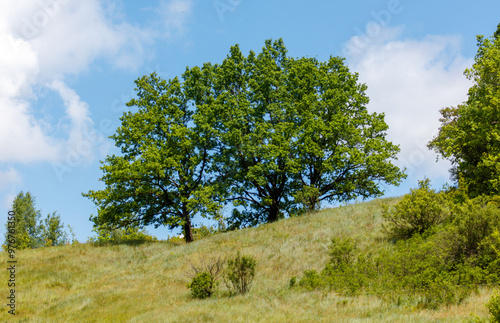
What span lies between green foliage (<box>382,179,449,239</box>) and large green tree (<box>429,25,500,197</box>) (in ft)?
11.0

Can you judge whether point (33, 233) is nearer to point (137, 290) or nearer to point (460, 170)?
point (137, 290)

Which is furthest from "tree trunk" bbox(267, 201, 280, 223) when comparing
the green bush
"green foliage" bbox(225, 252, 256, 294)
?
the green bush

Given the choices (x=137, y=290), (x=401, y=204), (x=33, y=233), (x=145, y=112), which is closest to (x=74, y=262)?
(x=137, y=290)

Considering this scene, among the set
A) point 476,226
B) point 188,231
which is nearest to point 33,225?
point 188,231

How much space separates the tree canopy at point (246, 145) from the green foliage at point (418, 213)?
31.2 ft

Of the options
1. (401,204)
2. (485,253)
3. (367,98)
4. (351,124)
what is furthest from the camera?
(367,98)

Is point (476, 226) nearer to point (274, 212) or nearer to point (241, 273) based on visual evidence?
point (241, 273)

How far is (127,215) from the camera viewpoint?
27.3 m

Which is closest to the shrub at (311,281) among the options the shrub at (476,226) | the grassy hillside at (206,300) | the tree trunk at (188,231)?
the grassy hillside at (206,300)

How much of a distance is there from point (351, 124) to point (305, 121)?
12.1 feet

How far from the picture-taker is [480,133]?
858 inches

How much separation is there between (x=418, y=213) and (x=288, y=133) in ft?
44.7

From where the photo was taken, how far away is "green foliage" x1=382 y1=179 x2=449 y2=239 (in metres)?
17.3

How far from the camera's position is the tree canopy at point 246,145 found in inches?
1073
